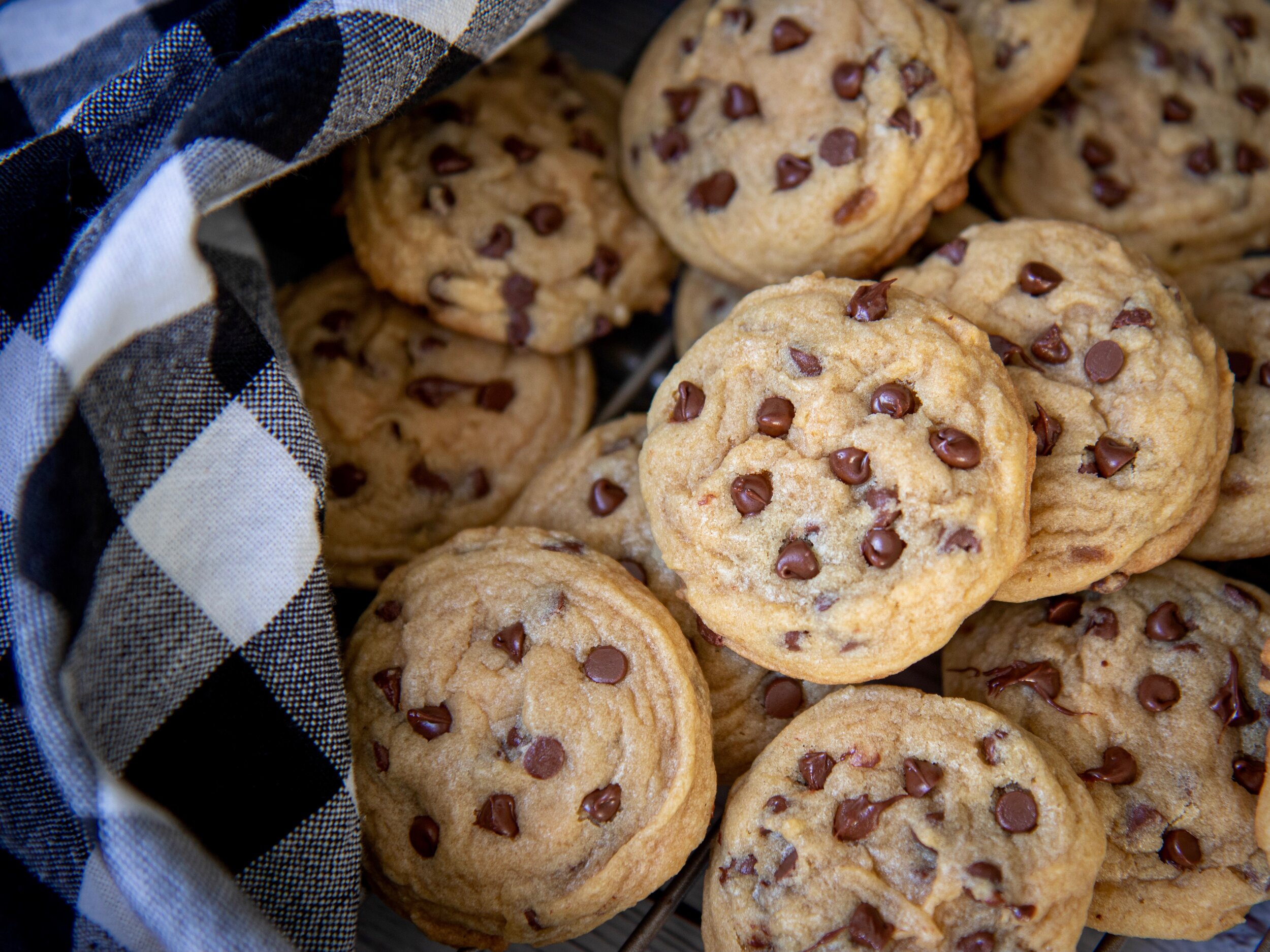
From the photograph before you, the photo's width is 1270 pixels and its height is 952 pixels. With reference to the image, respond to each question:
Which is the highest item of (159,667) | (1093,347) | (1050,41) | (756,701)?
(1050,41)

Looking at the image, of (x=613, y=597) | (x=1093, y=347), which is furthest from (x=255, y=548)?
(x=1093, y=347)

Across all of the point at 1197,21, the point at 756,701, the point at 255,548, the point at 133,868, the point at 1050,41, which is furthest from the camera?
the point at 1197,21

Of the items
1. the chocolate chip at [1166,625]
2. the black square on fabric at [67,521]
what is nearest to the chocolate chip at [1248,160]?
the chocolate chip at [1166,625]

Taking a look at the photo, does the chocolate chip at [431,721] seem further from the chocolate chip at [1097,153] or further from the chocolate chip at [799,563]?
the chocolate chip at [1097,153]

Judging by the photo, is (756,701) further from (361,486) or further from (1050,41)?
(1050,41)

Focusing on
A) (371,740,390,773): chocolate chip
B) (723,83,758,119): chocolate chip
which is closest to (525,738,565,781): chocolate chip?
(371,740,390,773): chocolate chip

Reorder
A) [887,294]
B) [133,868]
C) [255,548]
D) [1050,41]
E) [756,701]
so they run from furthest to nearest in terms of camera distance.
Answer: [1050,41]
[756,701]
[887,294]
[255,548]
[133,868]
